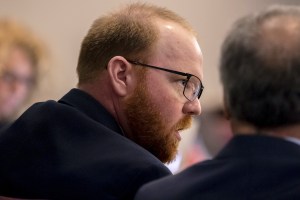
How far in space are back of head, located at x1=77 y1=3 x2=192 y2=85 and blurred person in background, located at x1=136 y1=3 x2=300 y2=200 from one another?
19.8 inches

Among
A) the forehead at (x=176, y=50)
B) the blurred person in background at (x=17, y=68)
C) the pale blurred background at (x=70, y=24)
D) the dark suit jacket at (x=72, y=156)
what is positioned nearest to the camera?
the dark suit jacket at (x=72, y=156)

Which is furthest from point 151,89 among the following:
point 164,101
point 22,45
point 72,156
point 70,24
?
point 70,24

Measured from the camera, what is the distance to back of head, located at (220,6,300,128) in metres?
1.06

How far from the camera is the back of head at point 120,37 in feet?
5.30

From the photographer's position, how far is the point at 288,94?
3.51ft

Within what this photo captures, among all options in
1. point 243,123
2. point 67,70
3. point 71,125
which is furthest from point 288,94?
point 67,70

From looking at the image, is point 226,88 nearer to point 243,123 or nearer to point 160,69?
point 243,123

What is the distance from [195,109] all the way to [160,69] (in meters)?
0.14

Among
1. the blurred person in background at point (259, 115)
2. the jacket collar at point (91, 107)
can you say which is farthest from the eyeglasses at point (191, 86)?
the blurred person in background at point (259, 115)

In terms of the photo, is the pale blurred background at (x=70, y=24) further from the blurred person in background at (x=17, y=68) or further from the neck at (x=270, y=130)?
the neck at (x=270, y=130)

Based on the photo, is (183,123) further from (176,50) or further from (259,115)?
(259,115)

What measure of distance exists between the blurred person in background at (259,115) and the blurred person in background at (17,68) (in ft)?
4.43

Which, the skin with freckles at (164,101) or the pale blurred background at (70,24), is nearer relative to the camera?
the skin with freckles at (164,101)

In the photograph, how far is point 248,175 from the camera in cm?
108
